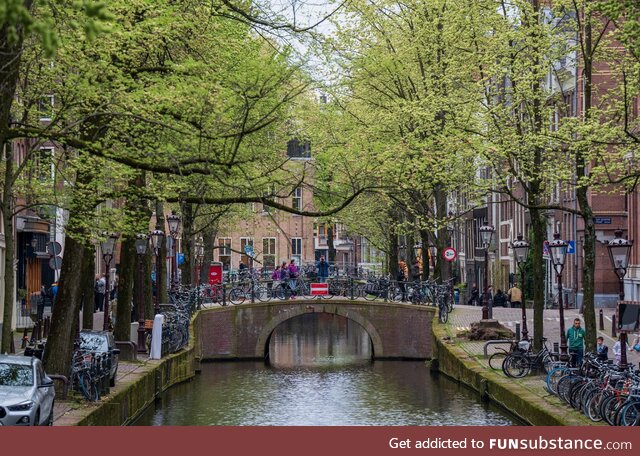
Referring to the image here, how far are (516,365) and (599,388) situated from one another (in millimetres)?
10319

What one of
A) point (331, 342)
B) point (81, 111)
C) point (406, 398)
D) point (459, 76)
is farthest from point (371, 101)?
point (81, 111)

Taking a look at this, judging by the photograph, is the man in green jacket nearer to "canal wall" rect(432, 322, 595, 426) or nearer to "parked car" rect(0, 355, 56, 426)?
"canal wall" rect(432, 322, 595, 426)

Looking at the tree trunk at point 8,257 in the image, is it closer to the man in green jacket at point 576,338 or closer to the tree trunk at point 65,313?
the tree trunk at point 65,313

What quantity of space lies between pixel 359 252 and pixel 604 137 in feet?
288

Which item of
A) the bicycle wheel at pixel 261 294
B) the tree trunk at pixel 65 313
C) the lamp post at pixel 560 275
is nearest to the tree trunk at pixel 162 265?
the bicycle wheel at pixel 261 294

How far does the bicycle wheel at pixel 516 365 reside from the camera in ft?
110

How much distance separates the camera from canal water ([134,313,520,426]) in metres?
33.3

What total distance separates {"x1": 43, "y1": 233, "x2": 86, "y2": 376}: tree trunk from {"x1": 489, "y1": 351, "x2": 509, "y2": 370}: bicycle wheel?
558 inches

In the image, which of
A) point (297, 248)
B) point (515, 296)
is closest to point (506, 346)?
point (515, 296)

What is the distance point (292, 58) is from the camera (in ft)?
72.6

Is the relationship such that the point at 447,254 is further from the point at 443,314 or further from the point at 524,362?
the point at 524,362

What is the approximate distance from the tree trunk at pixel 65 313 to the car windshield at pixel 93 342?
3891 millimetres

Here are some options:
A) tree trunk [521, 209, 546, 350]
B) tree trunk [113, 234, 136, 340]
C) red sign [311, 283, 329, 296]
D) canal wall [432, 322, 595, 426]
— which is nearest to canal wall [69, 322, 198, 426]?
tree trunk [113, 234, 136, 340]

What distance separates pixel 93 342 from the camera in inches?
1196
